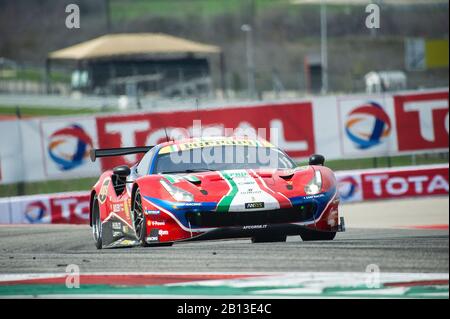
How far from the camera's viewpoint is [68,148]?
17.0 m

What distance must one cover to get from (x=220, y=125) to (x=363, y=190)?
2512 millimetres

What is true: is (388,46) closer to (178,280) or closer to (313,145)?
(313,145)

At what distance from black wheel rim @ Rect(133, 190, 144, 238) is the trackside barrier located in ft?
21.9

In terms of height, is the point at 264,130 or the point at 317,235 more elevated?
the point at 264,130

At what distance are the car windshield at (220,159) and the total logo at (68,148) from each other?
693 centimetres

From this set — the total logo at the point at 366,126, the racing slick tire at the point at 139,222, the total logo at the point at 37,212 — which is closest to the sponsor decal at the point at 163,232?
the racing slick tire at the point at 139,222

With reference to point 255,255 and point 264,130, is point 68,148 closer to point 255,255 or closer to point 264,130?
point 264,130

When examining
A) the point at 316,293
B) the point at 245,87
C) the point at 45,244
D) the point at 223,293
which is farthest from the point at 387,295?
the point at 245,87

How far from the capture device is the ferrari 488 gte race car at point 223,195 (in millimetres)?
9211

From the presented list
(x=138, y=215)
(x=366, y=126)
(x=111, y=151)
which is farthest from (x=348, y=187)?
(x=138, y=215)

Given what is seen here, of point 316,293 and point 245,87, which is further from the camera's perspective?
point 245,87

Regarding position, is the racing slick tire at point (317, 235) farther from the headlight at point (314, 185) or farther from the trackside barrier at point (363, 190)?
the trackside barrier at point (363, 190)
